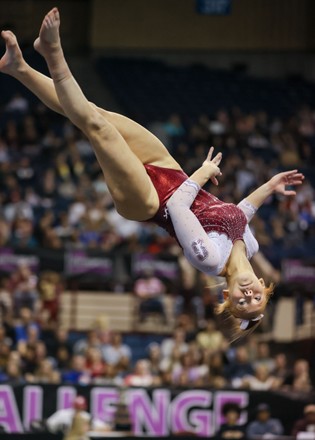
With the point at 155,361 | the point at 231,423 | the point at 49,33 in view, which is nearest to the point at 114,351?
the point at 155,361

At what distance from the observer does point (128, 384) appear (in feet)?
37.2

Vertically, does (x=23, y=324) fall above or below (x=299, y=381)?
above

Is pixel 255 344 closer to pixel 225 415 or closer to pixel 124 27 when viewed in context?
pixel 225 415

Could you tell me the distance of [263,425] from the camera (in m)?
10.9

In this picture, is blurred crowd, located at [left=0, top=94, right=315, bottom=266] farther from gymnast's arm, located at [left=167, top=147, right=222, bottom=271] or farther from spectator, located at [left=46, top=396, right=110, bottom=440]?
gymnast's arm, located at [left=167, top=147, right=222, bottom=271]

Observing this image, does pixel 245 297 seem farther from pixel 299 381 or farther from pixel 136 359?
pixel 136 359

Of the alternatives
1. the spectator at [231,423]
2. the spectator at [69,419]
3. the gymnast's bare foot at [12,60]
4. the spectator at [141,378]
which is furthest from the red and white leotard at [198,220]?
the spectator at [141,378]

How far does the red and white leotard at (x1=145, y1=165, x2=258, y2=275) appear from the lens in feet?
19.9

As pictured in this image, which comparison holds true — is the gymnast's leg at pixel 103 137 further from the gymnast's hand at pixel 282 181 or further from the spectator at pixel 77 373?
the spectator at pixel 77 373

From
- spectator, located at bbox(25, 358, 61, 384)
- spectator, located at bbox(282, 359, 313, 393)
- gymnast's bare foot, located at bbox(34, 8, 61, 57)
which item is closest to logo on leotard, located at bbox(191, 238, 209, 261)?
gymnast's bare foot, located at bbox(34, 8, 61, 57)

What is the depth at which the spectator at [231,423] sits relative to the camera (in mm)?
10805

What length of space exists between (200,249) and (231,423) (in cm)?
520

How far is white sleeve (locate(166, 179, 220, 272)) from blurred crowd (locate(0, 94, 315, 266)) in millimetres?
7712

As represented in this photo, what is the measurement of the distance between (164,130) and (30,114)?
2.37 m
